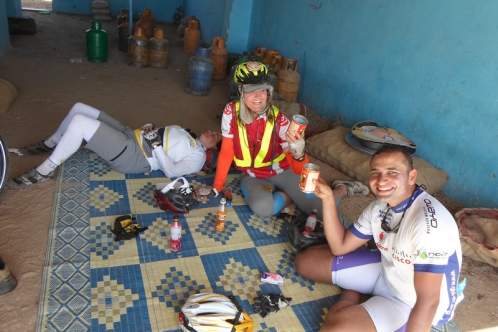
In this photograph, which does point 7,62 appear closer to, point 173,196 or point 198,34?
point 198,34

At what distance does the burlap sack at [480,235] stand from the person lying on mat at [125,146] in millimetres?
2044

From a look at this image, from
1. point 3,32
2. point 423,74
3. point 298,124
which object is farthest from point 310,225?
point 3,32

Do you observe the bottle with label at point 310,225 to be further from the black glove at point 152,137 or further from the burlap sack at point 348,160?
the black glove at point 152,137

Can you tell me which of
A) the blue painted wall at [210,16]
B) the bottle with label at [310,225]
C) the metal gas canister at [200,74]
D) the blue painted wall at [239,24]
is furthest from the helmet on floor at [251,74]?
the blue painted wall at [210,16]

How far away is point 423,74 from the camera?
381 centimetres

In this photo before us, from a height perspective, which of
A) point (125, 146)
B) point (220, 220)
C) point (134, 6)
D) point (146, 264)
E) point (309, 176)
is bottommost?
point (146, 264)

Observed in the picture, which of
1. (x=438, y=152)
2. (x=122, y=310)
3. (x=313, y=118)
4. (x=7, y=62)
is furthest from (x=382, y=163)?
(x=7, y=62)

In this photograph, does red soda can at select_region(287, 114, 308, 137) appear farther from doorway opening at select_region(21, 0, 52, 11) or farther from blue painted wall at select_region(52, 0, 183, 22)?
doorway opening at select_region(21, 0, 52, 11)

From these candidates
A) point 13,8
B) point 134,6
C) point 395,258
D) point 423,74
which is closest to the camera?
point 395,258

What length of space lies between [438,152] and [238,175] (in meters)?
1.83

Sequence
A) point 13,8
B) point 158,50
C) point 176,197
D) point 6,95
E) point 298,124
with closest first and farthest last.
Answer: point 298,124 → point 176,197 → point 6,95 → point 158,50 → point 13,8

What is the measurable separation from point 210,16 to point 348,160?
5377 mm

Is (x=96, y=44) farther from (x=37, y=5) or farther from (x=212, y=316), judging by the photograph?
(x=212, y=316)

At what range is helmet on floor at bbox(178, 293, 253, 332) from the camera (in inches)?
78.3
